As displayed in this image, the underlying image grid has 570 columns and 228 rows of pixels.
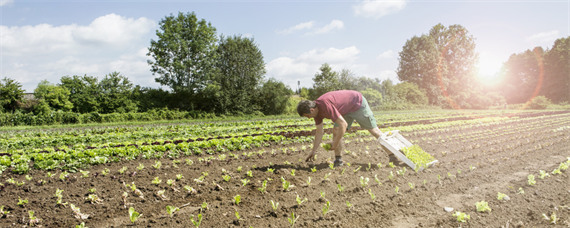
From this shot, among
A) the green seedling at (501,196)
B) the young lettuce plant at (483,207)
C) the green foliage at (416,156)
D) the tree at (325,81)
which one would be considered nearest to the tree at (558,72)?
the tree at (325,81)

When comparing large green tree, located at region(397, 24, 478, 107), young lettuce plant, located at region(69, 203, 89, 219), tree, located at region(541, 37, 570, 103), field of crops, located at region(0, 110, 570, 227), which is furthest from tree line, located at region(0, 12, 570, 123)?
tree, located at region(541, 37, 570, 103)

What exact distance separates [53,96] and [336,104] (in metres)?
23.0

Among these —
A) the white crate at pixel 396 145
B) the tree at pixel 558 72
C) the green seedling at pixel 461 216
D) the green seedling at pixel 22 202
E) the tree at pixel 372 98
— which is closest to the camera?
the green seedling at pixel 461 216

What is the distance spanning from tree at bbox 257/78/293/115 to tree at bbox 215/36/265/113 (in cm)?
79

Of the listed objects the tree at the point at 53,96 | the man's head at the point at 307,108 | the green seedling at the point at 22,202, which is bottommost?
the green seedling at the point at 22,202

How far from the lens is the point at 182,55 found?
2644cm

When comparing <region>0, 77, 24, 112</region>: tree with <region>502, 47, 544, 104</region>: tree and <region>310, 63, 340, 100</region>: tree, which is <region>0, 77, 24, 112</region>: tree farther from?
<region>502, 47, 544, 104</region>: tree

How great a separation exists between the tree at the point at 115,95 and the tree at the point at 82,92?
42 centimetres

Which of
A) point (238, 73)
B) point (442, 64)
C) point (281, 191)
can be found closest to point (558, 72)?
point (442, 64)

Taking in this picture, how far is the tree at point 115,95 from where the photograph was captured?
75.8 ft

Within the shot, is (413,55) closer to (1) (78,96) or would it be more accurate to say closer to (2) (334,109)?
(1) (78,96)

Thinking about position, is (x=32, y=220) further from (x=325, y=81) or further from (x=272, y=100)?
(x=325, y=81)

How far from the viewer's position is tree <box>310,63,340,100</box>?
33625 mm

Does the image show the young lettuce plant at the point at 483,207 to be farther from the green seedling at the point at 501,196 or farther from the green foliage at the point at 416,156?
the green foliage at the point at 416,156
